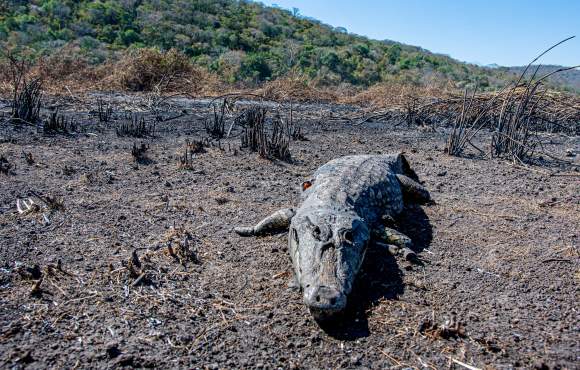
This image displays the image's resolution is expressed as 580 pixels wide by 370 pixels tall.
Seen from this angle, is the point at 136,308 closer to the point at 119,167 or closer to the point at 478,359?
the point at 478,359

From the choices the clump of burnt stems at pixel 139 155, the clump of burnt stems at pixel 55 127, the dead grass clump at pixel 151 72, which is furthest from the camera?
the dead grass clump at pixel 151 72

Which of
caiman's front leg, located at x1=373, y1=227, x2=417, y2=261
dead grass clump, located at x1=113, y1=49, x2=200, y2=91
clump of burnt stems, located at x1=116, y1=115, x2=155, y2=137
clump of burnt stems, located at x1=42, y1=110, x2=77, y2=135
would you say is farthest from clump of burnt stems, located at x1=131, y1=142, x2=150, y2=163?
dead grass clump, located at x1=113, y1=49, x2=200, y2=91

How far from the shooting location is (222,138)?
8148mm

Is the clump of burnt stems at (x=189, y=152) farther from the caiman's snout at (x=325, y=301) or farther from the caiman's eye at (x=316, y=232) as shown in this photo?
the caiman's snout at (x=325, y=301)

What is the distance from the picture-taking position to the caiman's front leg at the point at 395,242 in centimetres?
370

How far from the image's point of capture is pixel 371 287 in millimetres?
3256

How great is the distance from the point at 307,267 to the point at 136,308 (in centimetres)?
113

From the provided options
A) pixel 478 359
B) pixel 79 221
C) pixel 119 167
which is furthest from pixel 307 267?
pixel 119 167

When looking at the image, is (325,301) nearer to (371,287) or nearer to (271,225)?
(371,287)

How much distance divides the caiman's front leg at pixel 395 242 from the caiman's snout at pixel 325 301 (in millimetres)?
1199

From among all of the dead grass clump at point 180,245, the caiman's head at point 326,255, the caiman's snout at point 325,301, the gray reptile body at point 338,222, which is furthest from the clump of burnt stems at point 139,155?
the caiman's snout at point 325,301

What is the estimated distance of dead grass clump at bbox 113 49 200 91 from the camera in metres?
13.8

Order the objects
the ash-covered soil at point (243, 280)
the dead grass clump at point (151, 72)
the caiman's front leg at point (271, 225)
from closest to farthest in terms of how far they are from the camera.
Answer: the ash-covered soil at point (243, 280) < the caiman's front leg at point (271, 225) < the dead grass clump at point (151, 72)

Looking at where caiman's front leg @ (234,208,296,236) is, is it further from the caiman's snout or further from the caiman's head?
the caiman's snout
